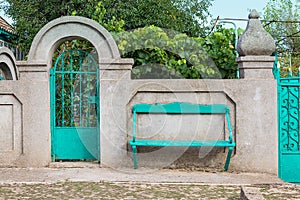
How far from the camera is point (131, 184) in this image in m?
6.93

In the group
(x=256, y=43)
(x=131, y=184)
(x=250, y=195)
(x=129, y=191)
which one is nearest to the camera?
(x=250, y=195)

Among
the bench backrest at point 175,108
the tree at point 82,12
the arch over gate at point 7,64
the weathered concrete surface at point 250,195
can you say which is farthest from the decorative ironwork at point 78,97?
the tree at point 82,12

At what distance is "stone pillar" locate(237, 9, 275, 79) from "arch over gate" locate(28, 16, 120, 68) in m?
2.36

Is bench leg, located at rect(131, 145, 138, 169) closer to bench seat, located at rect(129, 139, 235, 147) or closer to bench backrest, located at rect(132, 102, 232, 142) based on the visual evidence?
bench seat, located at rect(129, 139, 235, 147)

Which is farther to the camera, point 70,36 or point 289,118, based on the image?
point 70,36

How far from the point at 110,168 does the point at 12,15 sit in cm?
1606

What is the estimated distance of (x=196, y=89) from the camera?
323 inches

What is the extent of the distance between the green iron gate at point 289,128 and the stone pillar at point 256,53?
27 centimetres

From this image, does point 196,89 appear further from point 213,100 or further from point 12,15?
point 12,15

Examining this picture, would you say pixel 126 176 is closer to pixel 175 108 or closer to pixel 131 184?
pixel 131 184

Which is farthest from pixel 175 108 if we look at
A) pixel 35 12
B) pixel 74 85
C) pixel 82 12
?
pixel 35 12

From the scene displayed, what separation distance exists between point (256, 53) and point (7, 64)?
538 centimetres

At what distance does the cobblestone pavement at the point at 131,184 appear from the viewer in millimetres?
6121

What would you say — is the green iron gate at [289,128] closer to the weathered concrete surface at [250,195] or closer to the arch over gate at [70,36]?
the weathered concrete surface at [250,195]
